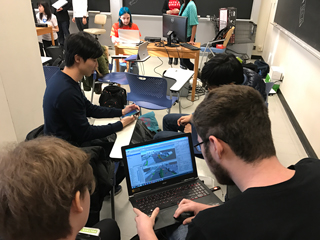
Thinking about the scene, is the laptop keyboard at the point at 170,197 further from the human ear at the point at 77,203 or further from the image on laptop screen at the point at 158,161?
the human ear at the point at 77,203

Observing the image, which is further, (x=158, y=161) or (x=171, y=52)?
(x=171, y=52)

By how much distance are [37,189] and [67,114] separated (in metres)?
0.91

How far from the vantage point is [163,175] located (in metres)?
1.19

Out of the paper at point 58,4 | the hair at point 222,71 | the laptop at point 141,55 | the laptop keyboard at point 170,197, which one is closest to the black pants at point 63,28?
the paper at point 58,4

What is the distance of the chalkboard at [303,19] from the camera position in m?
2.63

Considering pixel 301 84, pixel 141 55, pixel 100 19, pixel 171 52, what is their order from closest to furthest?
pixel 301 84, pixel 141 55, pixel 171 52, pixel 100 19

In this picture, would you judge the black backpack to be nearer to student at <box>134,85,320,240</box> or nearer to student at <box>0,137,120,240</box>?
student at <box>134,85,320,240</box>

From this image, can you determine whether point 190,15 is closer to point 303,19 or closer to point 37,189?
point 303,19

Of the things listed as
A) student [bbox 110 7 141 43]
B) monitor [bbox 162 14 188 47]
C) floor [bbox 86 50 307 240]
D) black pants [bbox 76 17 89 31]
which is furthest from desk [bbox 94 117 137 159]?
black pants [bbox 76 17 89 31]

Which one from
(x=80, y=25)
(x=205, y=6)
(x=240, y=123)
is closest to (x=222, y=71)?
(x=240, y=123)

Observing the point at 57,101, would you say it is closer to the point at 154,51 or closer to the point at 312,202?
the point at 312,202

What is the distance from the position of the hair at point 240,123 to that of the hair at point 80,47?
936mm

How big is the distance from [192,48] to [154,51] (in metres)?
0.57

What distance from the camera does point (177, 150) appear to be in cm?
120
